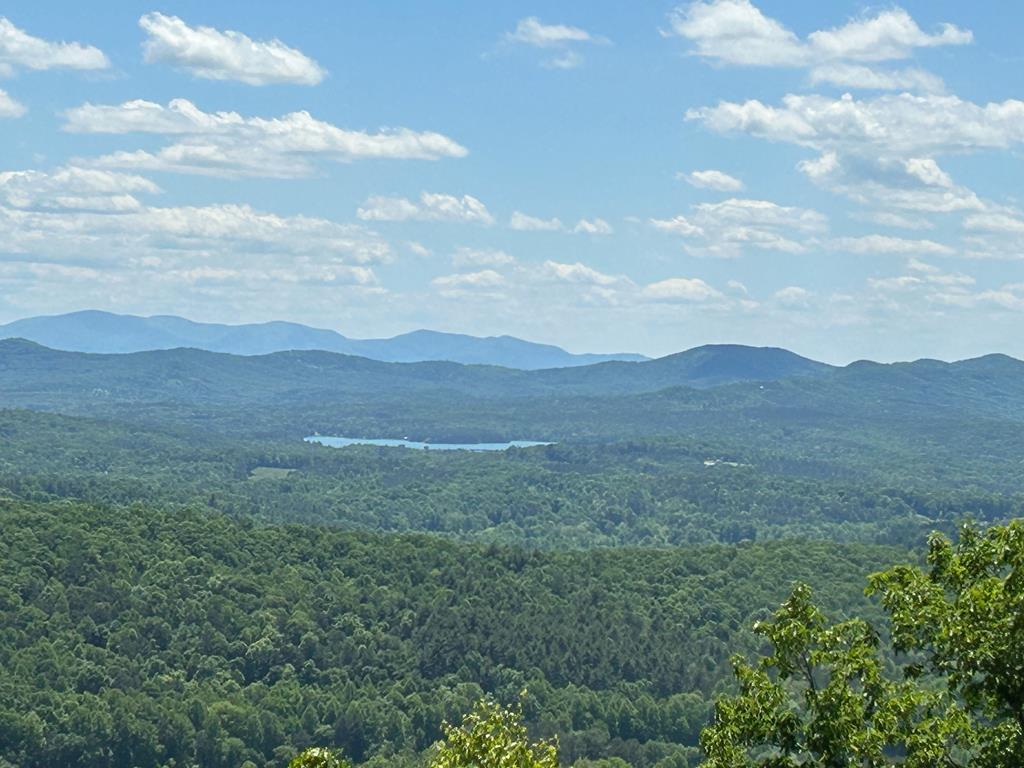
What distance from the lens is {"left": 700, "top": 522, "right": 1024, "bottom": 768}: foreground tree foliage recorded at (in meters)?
20.5

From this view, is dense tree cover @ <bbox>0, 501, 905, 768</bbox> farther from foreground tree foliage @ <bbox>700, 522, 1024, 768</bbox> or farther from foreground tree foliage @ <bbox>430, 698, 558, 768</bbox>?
foreground tree foliage @ <bbox>700, 522, 1024, 768</bbox>

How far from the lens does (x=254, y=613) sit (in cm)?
10925

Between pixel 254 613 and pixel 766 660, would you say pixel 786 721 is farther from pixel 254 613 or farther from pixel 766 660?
pixel 254 613

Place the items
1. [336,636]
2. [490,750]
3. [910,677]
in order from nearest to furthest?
[910,677], [490,750], [336,636]

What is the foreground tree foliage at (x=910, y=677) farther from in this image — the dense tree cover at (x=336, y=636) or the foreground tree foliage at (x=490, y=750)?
the dense tree cover at (x=336, y=636)

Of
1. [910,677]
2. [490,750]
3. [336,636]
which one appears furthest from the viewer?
[336,636]

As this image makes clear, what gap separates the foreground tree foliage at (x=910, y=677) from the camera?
20.5 m

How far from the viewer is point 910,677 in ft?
73.4

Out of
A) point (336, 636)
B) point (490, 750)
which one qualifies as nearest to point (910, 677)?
point (490, 750)

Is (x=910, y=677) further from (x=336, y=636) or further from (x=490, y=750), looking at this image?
(x=336, y=636)

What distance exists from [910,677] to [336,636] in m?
91.4

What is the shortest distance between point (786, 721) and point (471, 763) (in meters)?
5.49

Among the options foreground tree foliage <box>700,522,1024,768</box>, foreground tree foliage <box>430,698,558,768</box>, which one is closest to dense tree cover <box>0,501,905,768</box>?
foreground tree foliage <box>430,698,558,768</box>

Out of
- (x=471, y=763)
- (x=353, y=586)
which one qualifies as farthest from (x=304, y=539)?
(x=471, y=763)
